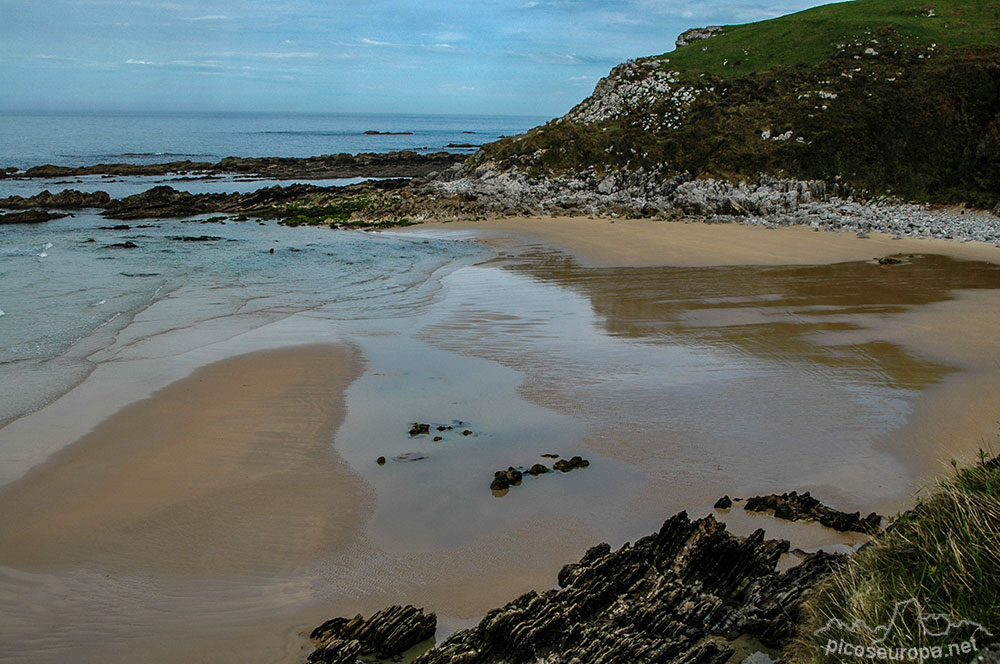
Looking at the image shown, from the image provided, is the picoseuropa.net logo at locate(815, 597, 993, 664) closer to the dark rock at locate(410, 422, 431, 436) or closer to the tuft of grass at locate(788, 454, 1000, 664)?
the tuft of grass at locate(788, 454, 1000, 664)

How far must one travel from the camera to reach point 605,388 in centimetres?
992

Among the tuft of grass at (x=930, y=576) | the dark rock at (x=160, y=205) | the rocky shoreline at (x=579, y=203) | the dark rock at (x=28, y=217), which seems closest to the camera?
the tuft of grass at (x=930, y=576)

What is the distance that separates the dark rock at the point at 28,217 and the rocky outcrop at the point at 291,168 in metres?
21.2

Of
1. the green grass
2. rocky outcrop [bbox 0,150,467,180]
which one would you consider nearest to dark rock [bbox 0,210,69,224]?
rocky outcrop [bbox 0,150,467,180]

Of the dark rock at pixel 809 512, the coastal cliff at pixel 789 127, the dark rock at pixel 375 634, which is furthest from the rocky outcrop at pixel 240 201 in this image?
the dark rock at pixel 375 634

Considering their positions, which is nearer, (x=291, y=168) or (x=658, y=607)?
(x=658, y=607)

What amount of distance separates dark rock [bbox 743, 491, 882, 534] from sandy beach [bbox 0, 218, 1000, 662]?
0.50 ft

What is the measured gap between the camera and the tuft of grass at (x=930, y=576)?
3148mm

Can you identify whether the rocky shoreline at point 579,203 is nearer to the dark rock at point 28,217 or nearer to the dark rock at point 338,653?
the dark rock at point 28,217

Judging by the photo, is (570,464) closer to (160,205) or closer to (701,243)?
(701,243)

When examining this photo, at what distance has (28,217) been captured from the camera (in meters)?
31.2

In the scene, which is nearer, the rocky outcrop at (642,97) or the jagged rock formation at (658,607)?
the jagged rock formation at (658,607)

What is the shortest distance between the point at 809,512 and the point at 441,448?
3.76 meters

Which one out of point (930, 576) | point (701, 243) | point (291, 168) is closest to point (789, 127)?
point (701, 243)
